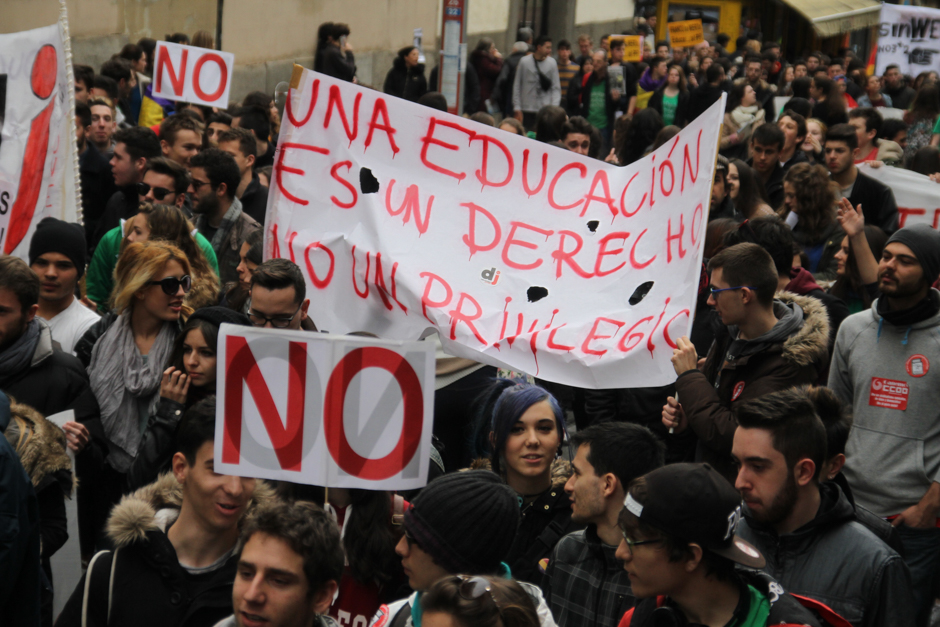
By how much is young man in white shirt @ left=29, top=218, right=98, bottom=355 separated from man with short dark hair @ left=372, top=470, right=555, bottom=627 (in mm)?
2381

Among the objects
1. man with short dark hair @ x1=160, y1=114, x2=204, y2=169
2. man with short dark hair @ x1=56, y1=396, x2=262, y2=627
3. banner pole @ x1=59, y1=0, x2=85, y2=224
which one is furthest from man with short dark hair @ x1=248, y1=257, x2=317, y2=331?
man with short dark hair @ x1=160, y1=114, x2=204, y2=169

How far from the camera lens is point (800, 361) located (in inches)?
155

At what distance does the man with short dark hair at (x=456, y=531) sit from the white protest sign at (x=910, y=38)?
14254 millimetres

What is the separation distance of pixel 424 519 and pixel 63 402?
1.89 m

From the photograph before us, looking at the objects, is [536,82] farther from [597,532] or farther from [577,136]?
[597,532]

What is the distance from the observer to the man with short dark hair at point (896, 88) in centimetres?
1597

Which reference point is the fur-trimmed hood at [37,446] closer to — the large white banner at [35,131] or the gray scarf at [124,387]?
the gray scarf at [124,387]

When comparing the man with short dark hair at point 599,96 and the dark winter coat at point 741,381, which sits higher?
the man with short dark hair at point 599,96

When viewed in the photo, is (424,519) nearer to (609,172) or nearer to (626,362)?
(626,362)

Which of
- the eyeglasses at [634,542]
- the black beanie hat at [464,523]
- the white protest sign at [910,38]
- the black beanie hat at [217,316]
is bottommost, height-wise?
the black beanie hat at [464,523]

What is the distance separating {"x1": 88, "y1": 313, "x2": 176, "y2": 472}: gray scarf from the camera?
4164mm

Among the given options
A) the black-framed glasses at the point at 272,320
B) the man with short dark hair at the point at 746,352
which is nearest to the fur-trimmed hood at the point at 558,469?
the man with short dark hair at the point at 746,352

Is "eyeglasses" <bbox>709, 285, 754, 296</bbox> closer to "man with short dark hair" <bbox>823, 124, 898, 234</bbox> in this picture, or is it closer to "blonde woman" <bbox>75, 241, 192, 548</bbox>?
"blonde woman" <bbox>75, 241, 192, 548</bbox>

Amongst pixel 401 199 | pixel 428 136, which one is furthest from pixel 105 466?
pixel 428 136
